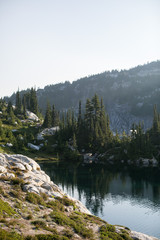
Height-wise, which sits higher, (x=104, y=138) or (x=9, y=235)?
(x=9, y=235)

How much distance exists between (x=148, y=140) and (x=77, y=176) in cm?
5316

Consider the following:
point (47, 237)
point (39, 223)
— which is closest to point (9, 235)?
point (47, 237)

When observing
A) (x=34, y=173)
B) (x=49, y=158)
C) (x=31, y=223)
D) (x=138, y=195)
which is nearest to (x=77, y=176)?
(x=138, y=195)

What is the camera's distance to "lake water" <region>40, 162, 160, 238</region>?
40000 mm

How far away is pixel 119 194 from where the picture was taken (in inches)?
2251

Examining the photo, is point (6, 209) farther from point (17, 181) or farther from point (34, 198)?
point (17, 181)

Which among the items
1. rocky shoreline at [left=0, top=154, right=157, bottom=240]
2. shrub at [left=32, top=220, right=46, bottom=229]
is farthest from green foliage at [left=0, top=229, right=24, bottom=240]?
shrub at [left=32, top=220, right=46, bottom=229]

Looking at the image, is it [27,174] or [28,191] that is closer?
[28,191]

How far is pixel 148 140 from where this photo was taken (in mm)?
115000

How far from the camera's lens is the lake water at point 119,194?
4000 cm

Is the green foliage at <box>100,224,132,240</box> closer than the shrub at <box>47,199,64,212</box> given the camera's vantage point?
Yes

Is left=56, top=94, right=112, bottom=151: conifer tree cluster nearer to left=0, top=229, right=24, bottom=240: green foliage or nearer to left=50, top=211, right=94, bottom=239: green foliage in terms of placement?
left=50, top=211, right=94, bottom=239: green foliage

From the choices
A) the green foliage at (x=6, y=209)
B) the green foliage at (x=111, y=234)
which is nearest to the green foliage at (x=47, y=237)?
the green foliage at (x=6, y=209)

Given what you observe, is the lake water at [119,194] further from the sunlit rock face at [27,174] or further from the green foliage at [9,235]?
the green foliage at [9,235]
